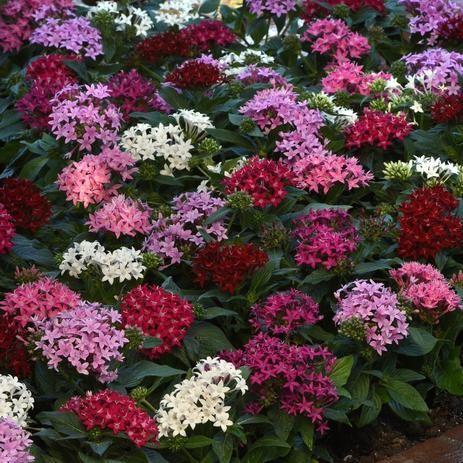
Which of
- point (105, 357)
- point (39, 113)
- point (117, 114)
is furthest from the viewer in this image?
point (39, 113)

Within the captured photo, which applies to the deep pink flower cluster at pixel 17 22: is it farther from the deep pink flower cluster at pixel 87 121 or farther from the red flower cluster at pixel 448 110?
the red flower cluster at pixel 448 110

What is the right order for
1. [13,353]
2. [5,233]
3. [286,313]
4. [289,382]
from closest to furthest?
[289,382] → [13,353] → [286,313] → [5,233]

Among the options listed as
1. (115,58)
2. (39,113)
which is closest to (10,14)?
(115,58)

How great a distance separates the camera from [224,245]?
4.83m

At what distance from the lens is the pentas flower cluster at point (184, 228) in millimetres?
4848

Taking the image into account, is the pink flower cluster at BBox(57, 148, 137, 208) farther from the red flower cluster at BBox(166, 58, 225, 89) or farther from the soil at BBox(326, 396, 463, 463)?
the soil at BBox(326, 396, 463, 463)

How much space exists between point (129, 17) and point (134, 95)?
1302 millimetres

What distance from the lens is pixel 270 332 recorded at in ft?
14.4

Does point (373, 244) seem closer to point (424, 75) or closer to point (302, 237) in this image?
point (302, 237)

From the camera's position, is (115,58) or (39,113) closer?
(39,113)

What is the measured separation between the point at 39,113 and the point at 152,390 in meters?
2.36

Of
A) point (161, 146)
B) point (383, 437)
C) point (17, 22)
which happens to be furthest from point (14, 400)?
point (17, 22)

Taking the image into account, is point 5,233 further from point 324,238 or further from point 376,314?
point 376,314

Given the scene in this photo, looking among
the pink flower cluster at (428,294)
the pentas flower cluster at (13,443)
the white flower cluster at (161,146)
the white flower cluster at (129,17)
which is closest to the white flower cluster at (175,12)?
the white flower cluster at (129,17)
